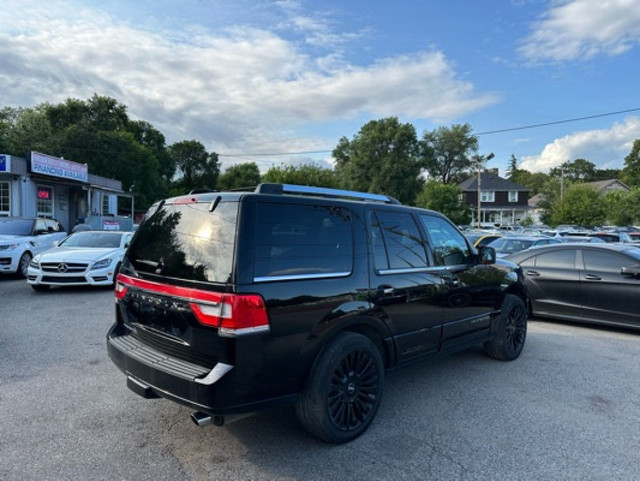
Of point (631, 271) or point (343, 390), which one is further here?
point (631, 271)

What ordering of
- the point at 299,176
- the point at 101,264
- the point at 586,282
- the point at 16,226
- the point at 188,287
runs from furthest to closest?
the point at 299,176 < the point at 16,226 < the point at 101,264 < the point at 586,282 < the point at 188,287

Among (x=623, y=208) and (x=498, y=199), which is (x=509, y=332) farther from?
(x=498, y=199)

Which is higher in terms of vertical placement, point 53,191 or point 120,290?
point 53,191

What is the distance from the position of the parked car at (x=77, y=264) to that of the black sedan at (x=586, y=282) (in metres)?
8.36

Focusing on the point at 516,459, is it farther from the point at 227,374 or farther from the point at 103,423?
the point at 103,423

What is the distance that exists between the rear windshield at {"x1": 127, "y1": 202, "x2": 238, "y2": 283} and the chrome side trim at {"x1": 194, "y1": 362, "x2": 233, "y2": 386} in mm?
542

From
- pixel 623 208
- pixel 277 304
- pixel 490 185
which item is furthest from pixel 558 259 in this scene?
pixel 490 185

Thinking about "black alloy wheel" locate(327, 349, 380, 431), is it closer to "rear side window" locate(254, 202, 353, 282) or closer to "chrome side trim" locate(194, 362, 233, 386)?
"rear side window" locate(254, 202, 353, 282)

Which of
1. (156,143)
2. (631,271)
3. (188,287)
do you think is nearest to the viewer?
(188,287)

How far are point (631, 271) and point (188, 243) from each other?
6869mm

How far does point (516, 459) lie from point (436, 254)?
196cm

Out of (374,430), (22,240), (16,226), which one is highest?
(16,226)

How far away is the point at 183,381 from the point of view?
111 inches

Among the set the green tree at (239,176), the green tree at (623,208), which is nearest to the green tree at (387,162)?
the green tree at (239,176)
